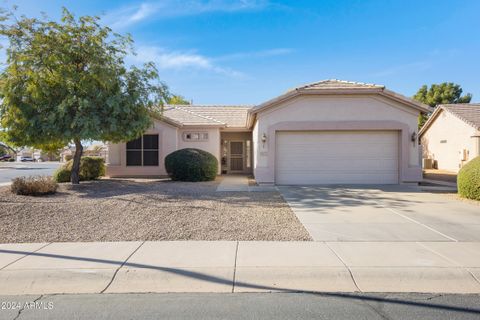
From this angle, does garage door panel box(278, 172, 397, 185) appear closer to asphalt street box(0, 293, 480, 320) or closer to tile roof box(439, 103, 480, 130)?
asphalt street box(0, 293, 480, 320)

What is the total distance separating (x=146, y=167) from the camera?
60.3ft

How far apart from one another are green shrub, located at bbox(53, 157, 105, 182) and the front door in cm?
823

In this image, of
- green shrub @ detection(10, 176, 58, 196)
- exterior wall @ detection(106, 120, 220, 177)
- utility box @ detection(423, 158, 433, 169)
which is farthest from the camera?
utility box @ detection(423, 158, 433, 169)

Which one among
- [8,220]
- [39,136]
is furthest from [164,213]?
[39,136]

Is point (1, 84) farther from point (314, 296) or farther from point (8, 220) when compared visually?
point (314, 296)

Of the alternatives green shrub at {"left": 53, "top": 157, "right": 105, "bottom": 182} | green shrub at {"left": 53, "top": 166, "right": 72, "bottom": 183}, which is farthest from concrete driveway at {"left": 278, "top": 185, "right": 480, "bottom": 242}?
green shrub at {"left": 53, "top": 166, "right": 72, "bottom": 183}

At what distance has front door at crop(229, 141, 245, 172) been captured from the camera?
70.2 ft

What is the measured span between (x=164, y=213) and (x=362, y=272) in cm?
528

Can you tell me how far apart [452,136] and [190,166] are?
21.6m

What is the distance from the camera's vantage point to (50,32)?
39.2 ft

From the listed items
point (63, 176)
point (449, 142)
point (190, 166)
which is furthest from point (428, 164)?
point (63, 176)

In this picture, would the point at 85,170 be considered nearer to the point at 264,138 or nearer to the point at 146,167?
the point at 146,167

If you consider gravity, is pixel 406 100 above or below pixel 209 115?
below

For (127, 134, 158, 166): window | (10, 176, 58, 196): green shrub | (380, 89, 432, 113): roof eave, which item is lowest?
(10, 176, 58, 196): green shrub
